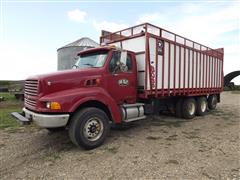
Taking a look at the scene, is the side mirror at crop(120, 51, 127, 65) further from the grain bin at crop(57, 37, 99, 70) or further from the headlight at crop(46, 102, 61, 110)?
the grain bin at crop(57, 37, 99, 70)

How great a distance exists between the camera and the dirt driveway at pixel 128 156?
379 centimetres

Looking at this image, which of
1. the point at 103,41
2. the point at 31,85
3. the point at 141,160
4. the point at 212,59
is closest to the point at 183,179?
the point at 141,160

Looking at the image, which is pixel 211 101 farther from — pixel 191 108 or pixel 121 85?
pixel 121 85

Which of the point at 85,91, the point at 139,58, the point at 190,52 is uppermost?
the point at 190,52

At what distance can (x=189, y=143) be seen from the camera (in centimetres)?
548

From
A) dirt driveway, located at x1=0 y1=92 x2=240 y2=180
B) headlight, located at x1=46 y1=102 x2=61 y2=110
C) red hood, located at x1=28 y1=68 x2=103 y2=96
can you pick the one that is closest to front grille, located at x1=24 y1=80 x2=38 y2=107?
red hood, located at x1=28 y1=68 x2=103 y2=96

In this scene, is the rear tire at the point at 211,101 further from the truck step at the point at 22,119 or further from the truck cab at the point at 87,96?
the truck step at the point at 22,119

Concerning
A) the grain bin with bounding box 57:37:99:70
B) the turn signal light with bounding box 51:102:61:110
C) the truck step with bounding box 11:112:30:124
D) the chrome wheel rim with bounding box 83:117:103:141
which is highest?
the grain bin with bounding box 57:37:99:70

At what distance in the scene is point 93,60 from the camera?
19.5 ft

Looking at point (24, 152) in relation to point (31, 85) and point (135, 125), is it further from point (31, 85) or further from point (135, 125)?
point (135, 125)

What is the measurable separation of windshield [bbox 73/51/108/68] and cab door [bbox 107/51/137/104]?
0.24 metres

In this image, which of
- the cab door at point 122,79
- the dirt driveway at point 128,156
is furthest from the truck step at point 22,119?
the cab door at point 122,79

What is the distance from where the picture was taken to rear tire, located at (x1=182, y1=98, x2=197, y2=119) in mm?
9016

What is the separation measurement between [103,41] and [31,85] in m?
4.10
